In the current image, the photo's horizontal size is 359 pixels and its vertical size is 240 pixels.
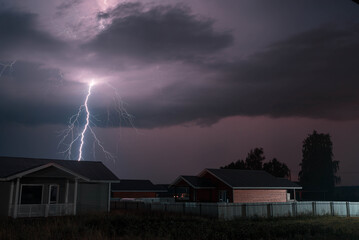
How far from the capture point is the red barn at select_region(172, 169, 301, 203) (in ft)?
126

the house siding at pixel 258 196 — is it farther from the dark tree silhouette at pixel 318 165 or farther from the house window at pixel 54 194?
the dark tree silhouette at pixel 318 165

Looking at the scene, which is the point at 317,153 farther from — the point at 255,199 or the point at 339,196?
the point at 255,199

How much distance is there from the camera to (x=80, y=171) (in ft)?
99.6

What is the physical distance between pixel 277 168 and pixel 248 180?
44857 mm

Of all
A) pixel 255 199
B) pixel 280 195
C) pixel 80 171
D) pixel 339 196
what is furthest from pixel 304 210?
pixel 339 196

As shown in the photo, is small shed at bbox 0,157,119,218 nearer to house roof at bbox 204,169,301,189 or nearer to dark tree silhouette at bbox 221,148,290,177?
house roof at bbox 204,169,301,189

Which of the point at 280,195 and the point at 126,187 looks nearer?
the point at 280,195

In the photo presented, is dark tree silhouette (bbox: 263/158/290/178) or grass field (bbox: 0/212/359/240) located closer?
grass field (bbox: 0/212/359/240)

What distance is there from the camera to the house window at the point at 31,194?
25.7m

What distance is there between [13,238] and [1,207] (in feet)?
39.3

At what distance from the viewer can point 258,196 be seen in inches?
1565

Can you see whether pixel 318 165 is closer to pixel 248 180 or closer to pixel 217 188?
pixel 248 180

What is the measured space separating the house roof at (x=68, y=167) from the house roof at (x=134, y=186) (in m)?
19.8

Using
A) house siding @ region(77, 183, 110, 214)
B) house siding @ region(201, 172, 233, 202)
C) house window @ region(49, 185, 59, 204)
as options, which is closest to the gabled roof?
house siding @ region(201, 172, 233, 202)
